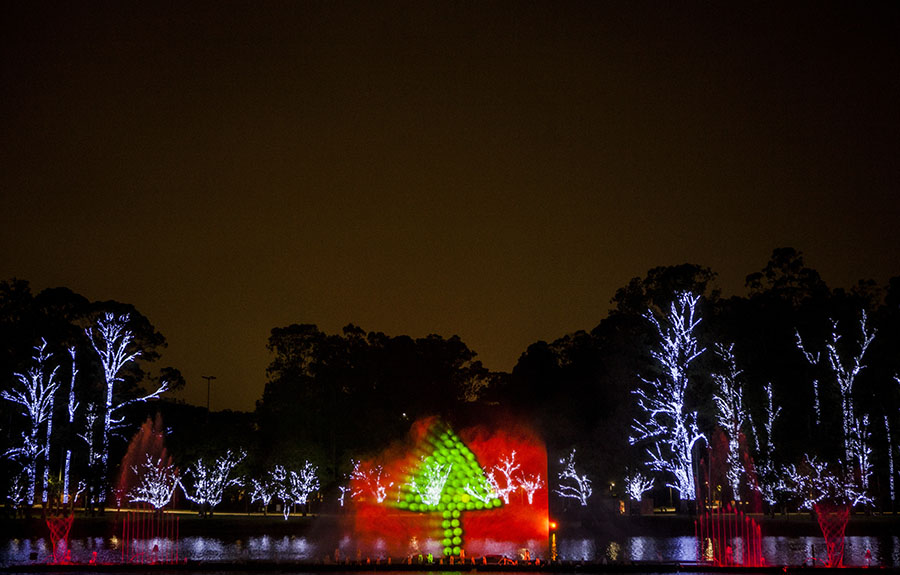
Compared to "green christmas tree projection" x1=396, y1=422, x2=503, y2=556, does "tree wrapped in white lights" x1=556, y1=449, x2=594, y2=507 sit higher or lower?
lower

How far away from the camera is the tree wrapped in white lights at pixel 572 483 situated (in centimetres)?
5450

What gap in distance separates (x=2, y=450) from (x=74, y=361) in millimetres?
5504

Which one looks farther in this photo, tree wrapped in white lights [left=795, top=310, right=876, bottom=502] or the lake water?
tree wrapped in white lights [left=795, top=310, right=876, bottom=502]

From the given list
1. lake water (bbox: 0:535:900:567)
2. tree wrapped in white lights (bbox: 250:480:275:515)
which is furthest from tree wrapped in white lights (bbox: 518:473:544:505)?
lake water (bbox: 0:535:900:567)

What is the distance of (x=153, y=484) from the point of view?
159ft

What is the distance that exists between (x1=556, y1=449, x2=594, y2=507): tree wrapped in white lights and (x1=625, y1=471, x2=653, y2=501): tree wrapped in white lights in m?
2.23

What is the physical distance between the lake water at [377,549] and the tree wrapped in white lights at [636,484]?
1204 cm

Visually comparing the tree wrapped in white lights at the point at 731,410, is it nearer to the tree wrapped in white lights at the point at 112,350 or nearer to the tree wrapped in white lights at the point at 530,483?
the tree wrapped in white lights at the point at 530,483

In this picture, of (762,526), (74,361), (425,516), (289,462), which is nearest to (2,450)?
(74,361)

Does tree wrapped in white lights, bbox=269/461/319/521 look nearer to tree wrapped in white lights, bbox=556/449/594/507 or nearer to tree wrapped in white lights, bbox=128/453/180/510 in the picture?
tree wrapped in white lights, bbox=128/453/180/510

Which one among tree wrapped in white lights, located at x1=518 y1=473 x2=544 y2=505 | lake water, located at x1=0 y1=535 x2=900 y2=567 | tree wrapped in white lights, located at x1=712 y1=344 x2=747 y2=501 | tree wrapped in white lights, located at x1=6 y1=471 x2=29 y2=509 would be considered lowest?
lake water, located at x1=0 y1=535 x2=900 y2=567

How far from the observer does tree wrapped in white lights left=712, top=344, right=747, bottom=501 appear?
46.6 m

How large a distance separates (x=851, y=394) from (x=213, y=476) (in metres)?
35.6

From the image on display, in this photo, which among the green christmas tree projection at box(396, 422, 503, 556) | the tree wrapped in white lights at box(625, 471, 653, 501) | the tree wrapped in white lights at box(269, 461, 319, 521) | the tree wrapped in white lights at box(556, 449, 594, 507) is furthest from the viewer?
the tree wrapped in white lights at box(269, 461, 319, 521)
